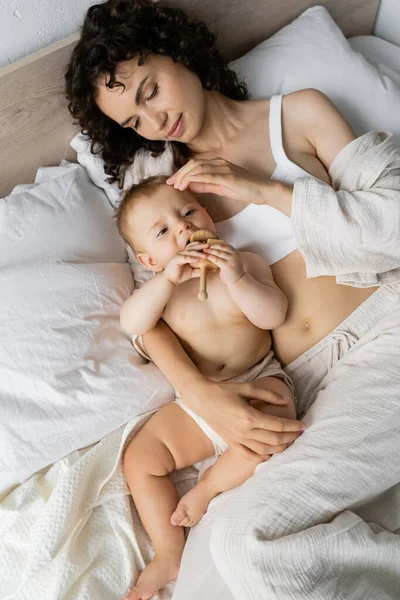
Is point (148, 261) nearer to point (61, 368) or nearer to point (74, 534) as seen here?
point (61, 368)

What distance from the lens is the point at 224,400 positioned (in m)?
1.27

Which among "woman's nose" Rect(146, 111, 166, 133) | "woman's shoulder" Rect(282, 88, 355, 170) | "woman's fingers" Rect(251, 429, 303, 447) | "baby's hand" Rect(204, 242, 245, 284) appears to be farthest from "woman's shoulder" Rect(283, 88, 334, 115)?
"woman's fingers" Rect(251, 429, 303, 447)

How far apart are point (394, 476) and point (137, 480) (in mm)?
524

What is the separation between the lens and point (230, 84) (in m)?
1.61

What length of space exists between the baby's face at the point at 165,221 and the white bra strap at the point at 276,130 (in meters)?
0.26

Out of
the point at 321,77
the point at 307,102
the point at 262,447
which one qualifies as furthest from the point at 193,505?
the point at 321,77

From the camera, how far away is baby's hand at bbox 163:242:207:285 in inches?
49.0

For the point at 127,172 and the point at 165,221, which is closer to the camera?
the point at 165,221

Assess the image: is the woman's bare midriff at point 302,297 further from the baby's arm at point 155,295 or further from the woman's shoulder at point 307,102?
the baby's arm at point 155,295

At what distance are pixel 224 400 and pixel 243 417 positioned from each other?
0.19ft

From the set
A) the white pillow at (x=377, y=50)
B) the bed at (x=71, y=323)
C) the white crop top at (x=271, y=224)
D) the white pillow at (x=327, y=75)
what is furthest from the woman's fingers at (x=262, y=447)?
the white pillow at (x=377, y=50)

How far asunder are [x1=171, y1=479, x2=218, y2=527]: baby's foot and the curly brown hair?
2.64ft

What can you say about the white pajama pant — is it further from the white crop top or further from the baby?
the white crop top

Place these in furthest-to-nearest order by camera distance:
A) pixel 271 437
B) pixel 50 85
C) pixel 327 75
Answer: pixel 327 75 < pixel 50 85 < pixel 271 437
